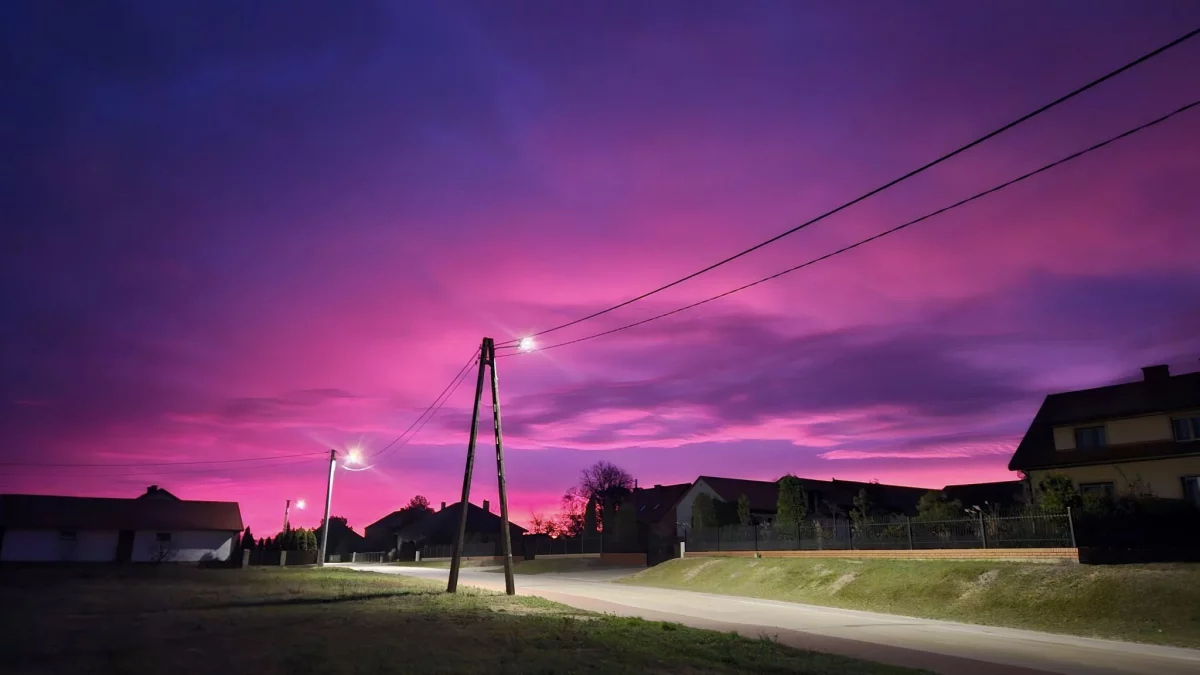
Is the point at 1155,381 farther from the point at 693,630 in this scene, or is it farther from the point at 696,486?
the point at 696,486

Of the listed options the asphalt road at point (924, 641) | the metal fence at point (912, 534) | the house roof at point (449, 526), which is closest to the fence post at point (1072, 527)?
the metal fence at point (912, 534)

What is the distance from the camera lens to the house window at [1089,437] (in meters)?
38.1

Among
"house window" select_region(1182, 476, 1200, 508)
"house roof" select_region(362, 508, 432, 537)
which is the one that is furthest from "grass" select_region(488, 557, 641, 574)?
"house roof" select_region(362, 508, 432, 537)

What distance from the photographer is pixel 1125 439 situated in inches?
1446

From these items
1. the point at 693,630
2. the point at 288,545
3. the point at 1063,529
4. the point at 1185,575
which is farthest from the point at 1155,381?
the point at 288,545

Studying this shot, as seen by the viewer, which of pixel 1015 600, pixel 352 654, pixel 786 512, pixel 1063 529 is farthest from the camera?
pixel 786 512

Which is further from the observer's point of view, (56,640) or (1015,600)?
(1015,600)

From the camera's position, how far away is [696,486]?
7325 centimetres

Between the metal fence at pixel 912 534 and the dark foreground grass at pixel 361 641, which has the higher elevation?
the metal fence at pixel 912 534

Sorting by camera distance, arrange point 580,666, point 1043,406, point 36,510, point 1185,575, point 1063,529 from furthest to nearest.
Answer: point 36,510 < point 1043,406 < point 1063,529 < point 1185,575 < point 580,666

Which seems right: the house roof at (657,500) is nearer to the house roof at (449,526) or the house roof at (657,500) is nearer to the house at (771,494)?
the house at (771,494)

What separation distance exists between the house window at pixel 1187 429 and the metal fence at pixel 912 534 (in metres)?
15.9

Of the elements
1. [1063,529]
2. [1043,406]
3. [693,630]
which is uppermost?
[1043,406]

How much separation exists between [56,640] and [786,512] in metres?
32.0
